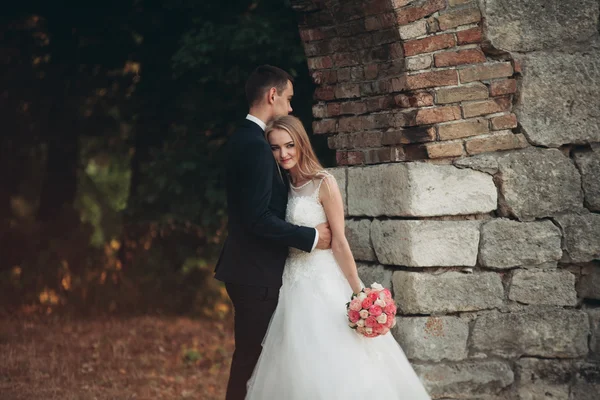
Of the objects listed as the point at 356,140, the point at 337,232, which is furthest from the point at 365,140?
the point at 337,232

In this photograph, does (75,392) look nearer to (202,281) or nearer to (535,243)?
(202,281)

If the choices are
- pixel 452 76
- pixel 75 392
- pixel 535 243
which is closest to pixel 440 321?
pixel 535 243

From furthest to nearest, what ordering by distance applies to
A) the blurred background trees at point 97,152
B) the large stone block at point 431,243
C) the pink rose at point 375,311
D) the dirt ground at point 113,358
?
the blurred background trees at point 97,152 → the dirt ground at point 113,358 → the large stone block at point 431,243 → the pink rose at point 375,311

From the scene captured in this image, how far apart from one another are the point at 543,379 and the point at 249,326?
1663mm

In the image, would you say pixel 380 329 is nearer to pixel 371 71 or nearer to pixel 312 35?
pixel 371 71

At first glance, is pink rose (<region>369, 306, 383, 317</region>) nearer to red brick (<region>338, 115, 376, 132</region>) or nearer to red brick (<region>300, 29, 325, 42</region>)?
red brick (<region>338, 115, 376, 132</region>)

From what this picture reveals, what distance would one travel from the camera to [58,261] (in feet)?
36.3

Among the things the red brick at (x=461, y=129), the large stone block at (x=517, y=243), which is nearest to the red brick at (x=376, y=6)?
the red brick at (x=461, y=129)

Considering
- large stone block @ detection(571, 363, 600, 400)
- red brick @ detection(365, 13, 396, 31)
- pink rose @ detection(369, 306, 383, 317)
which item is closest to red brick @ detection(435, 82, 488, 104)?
red brick @ detection(365, 13, 396, 31)

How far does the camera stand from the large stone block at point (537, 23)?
4375 mm

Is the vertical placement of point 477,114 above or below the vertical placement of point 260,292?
above

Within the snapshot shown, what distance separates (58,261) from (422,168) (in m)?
7.93

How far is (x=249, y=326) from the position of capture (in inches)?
163

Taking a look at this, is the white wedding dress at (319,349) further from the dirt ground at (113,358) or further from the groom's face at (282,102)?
the dirt ground at (113,358)
